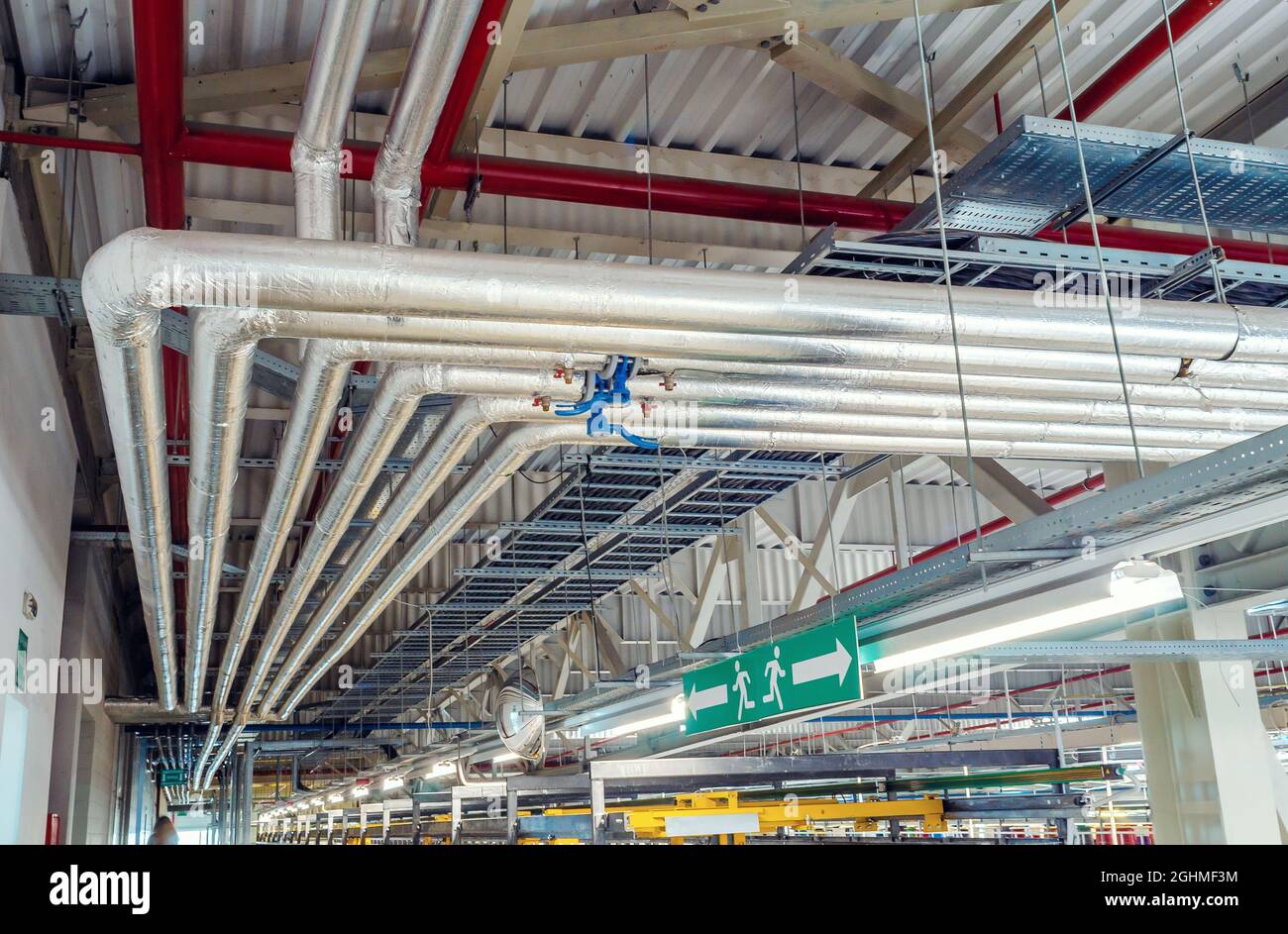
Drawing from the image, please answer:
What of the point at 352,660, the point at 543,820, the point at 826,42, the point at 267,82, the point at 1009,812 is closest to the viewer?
the point at 267,82

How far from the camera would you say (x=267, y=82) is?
5.56 metres

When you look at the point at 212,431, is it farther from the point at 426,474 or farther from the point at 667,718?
the point at 667,718

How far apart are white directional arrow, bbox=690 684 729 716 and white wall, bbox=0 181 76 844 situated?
12.9 ft

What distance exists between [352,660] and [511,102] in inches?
591

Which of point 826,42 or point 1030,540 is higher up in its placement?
point 826,42

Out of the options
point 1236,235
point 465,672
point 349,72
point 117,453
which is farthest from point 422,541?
point 465,672

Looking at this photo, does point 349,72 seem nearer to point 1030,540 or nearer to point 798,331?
point 798,331

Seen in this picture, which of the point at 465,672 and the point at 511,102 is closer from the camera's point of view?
the point at 511,102

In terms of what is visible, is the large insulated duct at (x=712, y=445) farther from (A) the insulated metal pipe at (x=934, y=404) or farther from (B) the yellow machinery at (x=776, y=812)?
(B) the yellow machinery at (x=776, y=812)

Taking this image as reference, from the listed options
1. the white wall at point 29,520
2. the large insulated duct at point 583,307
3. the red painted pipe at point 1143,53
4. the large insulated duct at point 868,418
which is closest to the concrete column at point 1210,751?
the large insulated duct at point 868,418

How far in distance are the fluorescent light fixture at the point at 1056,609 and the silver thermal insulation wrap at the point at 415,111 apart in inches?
112

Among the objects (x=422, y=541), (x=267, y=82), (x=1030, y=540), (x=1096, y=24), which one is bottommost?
(x=1030, y=540)

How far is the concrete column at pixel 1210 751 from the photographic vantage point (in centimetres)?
682

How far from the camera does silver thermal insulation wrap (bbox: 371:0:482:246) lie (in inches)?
146
